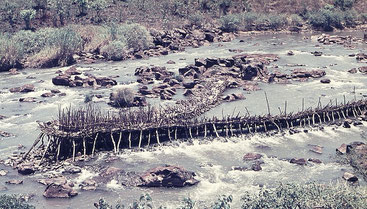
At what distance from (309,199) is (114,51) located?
29.9m

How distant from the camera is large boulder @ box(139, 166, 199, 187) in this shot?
58.4 ft

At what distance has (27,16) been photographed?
49.4 metres

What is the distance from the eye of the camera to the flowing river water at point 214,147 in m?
17.6

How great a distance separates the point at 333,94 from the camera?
98.2 feet

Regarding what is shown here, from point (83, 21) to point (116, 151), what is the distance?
115 ft

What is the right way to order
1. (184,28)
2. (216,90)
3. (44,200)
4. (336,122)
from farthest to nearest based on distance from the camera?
(184,28) → (216,90) → (336,122) → (44,200)

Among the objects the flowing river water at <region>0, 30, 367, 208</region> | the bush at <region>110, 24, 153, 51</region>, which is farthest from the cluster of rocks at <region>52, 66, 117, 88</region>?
the bush at <region>110, 24, 153, 51</region>

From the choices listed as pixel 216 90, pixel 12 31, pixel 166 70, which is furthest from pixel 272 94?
pixel 12 31

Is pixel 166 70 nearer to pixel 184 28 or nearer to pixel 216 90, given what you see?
pixel 216 90

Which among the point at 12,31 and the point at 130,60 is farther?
the point at 12,31

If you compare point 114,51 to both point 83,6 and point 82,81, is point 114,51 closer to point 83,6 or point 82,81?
point 82,81

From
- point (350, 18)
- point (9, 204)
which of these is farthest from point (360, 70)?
point (9, 204)

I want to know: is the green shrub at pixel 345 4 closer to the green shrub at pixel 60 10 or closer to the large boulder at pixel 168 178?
the green shrub at pixel 60 10

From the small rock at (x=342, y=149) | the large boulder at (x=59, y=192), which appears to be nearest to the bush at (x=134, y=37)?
the small rock at (x=342, y=149)
